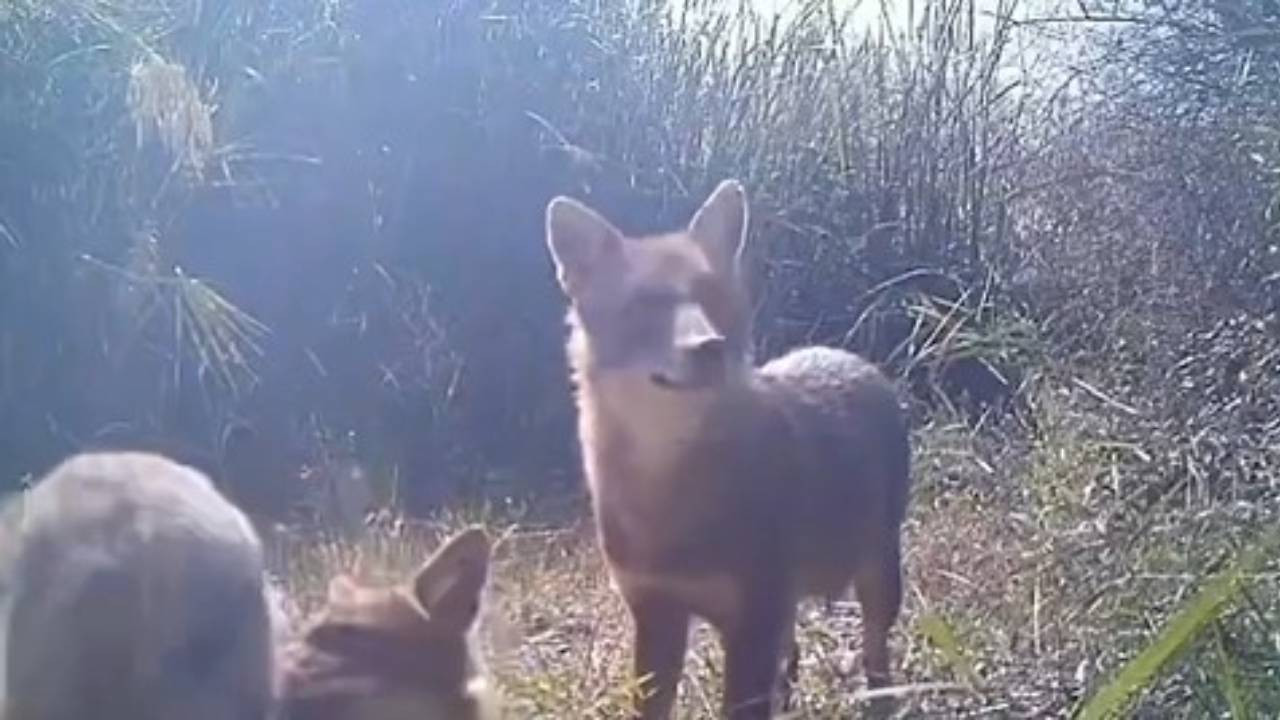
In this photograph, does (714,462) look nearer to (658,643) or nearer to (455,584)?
(658,643)

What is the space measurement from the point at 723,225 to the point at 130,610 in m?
2.86

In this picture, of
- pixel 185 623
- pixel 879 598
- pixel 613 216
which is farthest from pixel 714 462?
pixel 613 216

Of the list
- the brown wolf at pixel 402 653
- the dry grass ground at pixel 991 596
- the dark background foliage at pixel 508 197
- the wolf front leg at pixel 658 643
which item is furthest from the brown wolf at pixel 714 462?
the dark background foliage at pixel 508 197

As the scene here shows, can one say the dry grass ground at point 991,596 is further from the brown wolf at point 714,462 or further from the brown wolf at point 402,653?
the brown wolf at point 402,653

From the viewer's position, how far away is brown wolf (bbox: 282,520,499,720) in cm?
394

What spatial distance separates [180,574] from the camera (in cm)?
369

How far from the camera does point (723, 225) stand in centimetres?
620

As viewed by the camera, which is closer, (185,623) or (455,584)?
(185,623)

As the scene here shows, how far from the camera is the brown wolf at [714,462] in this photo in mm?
5512

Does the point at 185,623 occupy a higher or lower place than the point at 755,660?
higher

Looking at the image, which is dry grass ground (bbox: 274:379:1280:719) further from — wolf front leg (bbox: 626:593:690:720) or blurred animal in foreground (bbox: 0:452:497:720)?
blurred animal in foreground (bbox: 0:452:497:720)

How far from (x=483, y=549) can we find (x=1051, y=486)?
2792mm

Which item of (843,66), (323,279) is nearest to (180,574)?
(323,279)

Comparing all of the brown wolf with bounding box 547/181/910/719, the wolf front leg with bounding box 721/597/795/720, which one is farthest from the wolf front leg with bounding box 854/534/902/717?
the wolf front leg with bounding box 721/597/795/720
